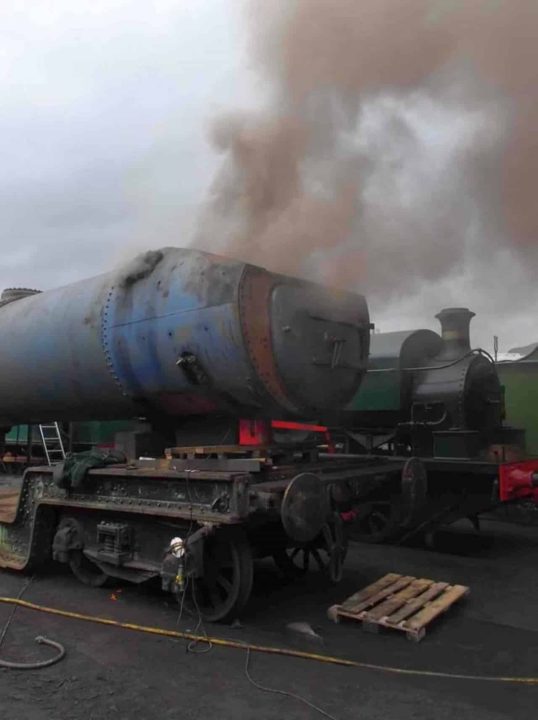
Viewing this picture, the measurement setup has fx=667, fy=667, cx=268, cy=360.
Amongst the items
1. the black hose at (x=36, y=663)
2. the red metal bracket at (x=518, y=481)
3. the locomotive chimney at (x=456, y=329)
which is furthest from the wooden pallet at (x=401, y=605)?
the locomotive chimney at (x=456, y=329)

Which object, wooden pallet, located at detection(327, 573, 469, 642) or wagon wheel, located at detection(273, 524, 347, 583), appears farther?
wagon wheel, located at detection(273, 524, 347, 583)

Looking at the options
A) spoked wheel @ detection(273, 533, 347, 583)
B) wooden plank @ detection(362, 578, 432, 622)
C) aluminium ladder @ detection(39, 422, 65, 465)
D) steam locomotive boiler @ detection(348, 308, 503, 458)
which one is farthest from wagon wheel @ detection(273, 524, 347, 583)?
aluminium ladder @ detection(39, 422, 65, 465)

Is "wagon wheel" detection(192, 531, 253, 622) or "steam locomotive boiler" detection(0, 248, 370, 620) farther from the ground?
"steam locomotive boiler" detection(0, 248, 370, 620)

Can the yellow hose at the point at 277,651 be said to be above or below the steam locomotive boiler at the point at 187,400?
below

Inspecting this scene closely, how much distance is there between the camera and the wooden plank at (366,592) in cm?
528

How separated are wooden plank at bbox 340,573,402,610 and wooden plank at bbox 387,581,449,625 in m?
0.34

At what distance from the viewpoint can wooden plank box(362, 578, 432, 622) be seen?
5024 millimetres

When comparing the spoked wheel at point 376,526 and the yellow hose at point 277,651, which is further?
the spoked wheel at point 376,526

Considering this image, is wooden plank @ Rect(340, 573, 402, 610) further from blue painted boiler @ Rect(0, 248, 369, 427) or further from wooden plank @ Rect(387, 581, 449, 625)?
blue painted boiler @ Rect(0, 248, 369, 427)

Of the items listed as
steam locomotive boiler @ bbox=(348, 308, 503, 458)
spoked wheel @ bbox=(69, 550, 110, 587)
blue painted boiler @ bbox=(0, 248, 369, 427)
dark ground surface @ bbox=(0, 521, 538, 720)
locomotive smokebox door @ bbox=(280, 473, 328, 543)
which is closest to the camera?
dark ground surface @ bbox=(0, 521, 538, 720)

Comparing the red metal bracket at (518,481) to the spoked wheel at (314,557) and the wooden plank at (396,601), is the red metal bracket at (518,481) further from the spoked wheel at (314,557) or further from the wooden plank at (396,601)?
Answer: the spoked wheel at (314,557)

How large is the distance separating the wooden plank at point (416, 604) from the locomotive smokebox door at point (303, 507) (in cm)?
93

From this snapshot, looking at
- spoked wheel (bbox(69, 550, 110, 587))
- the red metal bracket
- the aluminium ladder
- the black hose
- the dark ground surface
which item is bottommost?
the dark ground surface

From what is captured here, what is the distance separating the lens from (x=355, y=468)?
5.96m
